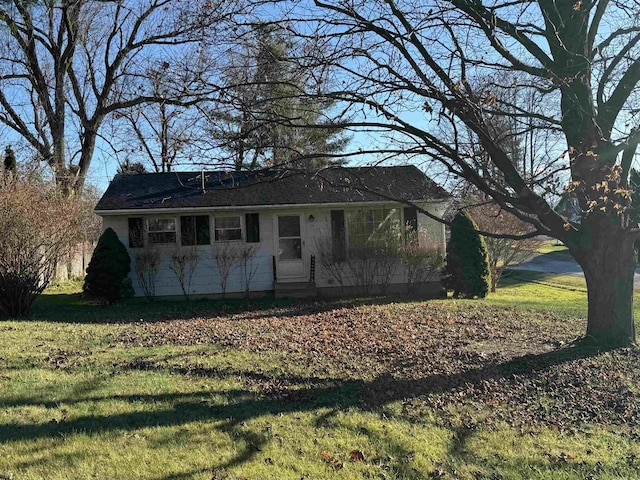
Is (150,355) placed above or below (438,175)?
below

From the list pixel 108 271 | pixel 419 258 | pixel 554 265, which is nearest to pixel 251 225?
pixel 108 271

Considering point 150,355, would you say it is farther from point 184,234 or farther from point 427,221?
Answer: point 427,221

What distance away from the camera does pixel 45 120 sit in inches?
944

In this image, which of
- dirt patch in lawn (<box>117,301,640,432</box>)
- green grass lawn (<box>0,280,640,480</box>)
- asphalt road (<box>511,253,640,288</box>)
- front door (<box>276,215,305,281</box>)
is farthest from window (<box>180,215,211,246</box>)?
asphalt road (<box>511,253,640,288</box>)

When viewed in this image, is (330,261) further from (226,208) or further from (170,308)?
(170,308)

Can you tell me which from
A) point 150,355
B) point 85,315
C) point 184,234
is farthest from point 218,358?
point 184,234

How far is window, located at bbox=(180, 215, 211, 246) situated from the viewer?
14297mm

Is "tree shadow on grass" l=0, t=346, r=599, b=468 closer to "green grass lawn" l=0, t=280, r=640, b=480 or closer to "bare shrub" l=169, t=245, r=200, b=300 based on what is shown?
"green grass lawn" l=0, t=280, r=640, b=480

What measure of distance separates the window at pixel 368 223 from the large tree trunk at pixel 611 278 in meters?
7.87

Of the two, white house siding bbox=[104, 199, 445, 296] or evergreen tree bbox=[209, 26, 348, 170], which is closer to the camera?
evergreen tree bbox=[209, 26, 348, 170]

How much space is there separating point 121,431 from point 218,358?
8.92ft

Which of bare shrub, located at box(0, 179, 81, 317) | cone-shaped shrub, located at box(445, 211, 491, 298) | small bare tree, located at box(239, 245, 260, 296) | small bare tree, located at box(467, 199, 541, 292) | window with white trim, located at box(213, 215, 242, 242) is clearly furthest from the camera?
small bare tree, located at box(467, 199, 541, 292)

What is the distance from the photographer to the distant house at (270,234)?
46.1 ft

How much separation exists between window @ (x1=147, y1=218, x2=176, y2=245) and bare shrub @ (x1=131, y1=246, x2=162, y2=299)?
1.26 feet
